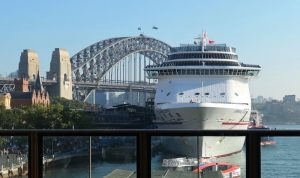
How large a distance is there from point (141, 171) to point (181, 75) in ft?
135

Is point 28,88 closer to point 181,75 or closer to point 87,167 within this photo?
point 181,75

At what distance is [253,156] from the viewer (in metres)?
3.53

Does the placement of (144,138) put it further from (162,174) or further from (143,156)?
(162,174)

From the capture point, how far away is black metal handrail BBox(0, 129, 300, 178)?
349cm

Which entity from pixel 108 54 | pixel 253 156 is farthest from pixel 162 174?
pixel 108 54

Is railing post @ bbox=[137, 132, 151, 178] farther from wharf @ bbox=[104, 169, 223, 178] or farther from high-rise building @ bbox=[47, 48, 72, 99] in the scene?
high-rise building @ bbox=[47, 48, 72, 99]

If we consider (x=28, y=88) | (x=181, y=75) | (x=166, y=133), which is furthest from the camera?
(x=28, y=88)

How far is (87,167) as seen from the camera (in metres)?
3.64

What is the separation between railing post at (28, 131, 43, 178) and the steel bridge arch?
369 ft

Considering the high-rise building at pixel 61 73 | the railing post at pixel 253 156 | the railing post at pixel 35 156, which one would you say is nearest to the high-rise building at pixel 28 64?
the high-rise building at pixel 61 73

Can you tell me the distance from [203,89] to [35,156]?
→ 39950mm

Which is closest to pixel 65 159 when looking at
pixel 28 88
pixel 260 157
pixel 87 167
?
pixel 87 167

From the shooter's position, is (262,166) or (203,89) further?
(203,89)

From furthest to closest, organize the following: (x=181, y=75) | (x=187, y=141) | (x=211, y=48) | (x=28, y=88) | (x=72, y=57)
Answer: (x=72, y=57), (x=28, y=88), (x=211, y=48), (x=181, y=75), (x=187, y=141)
